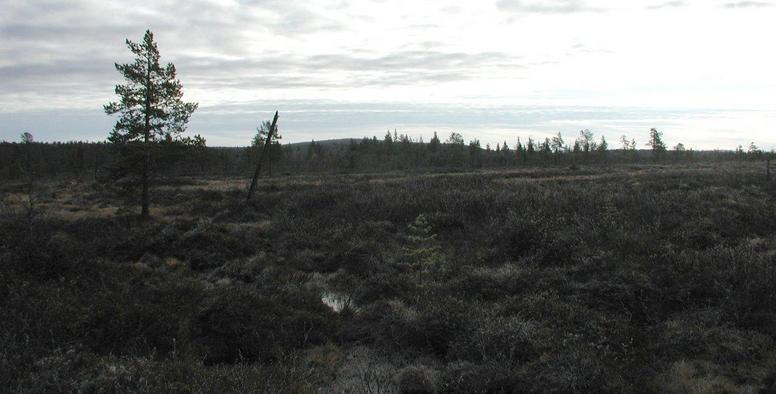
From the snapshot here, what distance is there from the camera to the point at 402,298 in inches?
373

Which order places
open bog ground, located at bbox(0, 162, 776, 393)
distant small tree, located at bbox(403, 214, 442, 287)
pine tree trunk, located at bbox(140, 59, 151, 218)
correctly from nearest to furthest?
open bog ground, located at bbox(0, 162, 776, 393), distant small tree, located at bbox(403, 214, 442, 287), pine tree trunk, located at bbox(140, 59, 151, 218)

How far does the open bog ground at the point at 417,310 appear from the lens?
5.63 meters

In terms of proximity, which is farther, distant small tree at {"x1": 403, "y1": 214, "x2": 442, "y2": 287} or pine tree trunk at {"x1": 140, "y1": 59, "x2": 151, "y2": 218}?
pine tree trunk at {"x1": 140, "y1": 59, "x2": 151, "y2": 218}

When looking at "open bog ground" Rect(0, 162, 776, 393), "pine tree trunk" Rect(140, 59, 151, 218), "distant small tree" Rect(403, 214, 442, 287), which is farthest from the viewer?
"pine tree trunk" Rect(140, 59, 151, 218)

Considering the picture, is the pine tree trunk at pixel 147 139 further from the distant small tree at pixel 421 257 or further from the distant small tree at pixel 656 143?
the distant small tree at pixel 656 143

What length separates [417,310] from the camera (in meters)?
8.25

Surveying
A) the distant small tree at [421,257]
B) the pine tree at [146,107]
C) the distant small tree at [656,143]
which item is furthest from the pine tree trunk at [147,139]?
the distant small tree at [656,143]

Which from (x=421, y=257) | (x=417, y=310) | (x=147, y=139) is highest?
(x=147, y=139)

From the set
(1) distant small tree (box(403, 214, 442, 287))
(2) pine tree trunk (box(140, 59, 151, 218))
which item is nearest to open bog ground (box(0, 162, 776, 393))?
(1) distant small tree (box(403, 214, 442, 287))

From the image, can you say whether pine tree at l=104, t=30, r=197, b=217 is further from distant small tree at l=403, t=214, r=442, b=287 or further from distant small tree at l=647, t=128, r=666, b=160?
distant small tree at l=647, t=128, r=666, b=160

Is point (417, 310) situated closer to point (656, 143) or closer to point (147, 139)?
point (147, 139)

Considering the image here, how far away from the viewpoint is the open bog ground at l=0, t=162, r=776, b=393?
18.5 feet

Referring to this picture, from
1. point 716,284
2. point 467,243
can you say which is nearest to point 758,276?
point 716,284

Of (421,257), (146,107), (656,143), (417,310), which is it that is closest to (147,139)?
(146,107)
